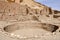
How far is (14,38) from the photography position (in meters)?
4.21

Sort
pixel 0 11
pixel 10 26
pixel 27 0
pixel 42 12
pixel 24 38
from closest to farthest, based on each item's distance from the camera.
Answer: pixel 24 38
pixel 10 26
pixel 0 11
pixel 42 12
pixel 27 0

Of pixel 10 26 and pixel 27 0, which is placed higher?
pixel 27 0

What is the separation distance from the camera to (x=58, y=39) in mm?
4203

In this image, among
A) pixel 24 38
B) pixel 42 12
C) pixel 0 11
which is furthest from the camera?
pixel 42 12

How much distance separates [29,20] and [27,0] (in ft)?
17.2

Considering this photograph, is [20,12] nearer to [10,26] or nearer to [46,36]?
[10,26]

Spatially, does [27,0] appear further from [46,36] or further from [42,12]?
[46,36]

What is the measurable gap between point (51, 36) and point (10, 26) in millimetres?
2552

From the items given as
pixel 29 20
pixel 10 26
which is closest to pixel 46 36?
pixel 10 26

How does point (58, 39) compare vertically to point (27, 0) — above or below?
below

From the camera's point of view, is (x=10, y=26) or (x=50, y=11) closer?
(x=10, y=26)

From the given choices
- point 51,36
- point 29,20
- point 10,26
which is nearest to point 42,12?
point 29,20

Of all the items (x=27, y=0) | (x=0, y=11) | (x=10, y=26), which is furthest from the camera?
(x=27, y=0)

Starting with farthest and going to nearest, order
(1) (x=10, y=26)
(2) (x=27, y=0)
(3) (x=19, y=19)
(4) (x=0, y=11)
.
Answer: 1. (2) (x=27, y=0)
2. (4) (x=0, y=11)
3. (3) (x=19, y=19)
4. (1) (x=10, y=26)
